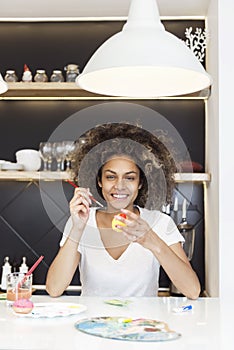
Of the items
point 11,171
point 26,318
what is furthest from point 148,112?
point 26,318

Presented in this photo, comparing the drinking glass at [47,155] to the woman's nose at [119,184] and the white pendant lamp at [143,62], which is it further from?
the white pendant lamp at [143,62]

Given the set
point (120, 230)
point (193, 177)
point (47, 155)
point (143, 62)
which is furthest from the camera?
point (47, 155)

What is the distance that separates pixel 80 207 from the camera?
1988 mm

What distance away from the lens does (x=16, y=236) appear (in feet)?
10.2

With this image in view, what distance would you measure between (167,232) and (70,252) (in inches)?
14.4

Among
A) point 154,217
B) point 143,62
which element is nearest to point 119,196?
point 154,217

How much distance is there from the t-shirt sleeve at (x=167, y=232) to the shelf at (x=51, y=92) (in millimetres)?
858

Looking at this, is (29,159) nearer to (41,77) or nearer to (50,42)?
(41,77)

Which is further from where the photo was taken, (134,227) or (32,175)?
(32,175)

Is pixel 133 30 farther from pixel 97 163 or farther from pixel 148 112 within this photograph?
pixel 148 112
